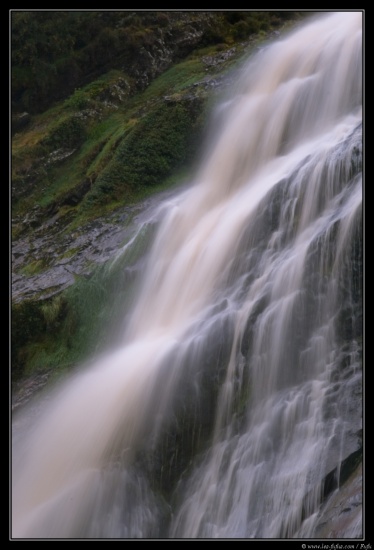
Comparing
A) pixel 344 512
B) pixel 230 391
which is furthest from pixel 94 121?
pixel 344 512

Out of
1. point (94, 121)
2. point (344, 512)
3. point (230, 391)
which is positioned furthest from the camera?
point (94, 121)

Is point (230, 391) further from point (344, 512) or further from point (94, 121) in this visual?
point (94, 121)

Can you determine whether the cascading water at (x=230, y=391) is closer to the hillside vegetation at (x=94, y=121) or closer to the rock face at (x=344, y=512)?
the rock face at (x=344, y=512)

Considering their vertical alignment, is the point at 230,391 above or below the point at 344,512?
above

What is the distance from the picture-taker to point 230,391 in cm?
793

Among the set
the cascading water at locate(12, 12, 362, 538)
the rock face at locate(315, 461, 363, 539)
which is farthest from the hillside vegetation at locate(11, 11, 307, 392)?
the rock face at locate(315, 461, 363, 539)

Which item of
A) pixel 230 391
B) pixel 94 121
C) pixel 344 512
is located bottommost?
pixel 344 512

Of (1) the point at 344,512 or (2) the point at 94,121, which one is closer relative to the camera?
(1) the point at 344,512

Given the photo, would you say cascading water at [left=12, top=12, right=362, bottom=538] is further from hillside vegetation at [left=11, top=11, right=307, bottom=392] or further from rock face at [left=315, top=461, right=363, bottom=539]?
hillside vegetation at [left=11, top=11, right=307, bottom=392]

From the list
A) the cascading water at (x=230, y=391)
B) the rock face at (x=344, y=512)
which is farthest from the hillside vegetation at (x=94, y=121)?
the rock face at (x=344, y=512)
